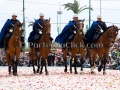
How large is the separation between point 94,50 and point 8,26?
458 centimetres

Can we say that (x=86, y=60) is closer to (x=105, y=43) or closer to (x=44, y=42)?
(x=105, y=43)

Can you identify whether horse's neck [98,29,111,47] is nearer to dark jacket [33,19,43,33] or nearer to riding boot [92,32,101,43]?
riding boot [92,32,101,43]

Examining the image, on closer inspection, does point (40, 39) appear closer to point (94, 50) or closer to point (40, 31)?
point (40, 31)

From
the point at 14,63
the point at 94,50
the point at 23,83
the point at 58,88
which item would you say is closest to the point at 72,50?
the point at 94,50

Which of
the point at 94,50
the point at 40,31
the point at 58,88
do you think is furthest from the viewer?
the point at 94,50

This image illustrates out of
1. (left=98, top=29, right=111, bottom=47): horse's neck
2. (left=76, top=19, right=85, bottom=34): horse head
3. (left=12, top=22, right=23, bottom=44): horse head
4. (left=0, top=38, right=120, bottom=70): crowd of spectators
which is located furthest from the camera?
(left=0, top=38, right=120, bottom=70): crowd of spectators

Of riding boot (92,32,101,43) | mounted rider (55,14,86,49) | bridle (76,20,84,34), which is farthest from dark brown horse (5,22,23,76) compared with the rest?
riding boot (92,32,101,43)

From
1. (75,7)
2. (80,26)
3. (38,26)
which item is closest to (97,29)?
(80,26)

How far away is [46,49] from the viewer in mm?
21750

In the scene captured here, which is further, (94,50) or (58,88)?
(94,50)

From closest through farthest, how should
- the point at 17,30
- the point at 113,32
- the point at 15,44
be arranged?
the point at 17,30 < the point at 15,44 < the point at 113,32

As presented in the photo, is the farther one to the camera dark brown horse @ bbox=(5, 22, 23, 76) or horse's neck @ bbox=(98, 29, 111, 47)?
horse's neck @ bbox=(98, 29, 111, 47)

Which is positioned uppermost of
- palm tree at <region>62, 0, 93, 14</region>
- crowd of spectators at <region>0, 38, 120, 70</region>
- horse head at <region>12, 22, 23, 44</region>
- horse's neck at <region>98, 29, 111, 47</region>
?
palm tree at <region>62, 0, 93, 14</region>

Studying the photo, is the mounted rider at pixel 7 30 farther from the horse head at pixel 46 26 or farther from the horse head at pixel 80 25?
the horse head at pixel 80 25
